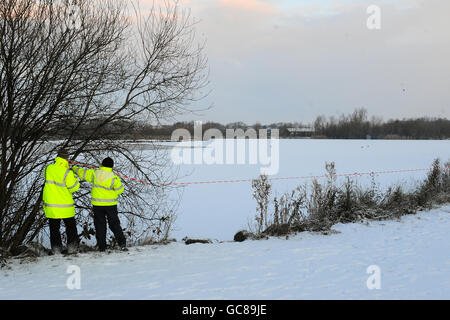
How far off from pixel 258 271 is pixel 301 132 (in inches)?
3961

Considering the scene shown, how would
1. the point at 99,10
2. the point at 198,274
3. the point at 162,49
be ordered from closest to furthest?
the point at 198,274 → the point at 99,10 → the point at 162,49

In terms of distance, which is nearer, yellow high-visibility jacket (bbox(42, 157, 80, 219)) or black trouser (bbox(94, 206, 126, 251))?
yellow high-visibility jacket (bbox(42, 157, 80, 219))

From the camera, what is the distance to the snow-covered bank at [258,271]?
14.3ft

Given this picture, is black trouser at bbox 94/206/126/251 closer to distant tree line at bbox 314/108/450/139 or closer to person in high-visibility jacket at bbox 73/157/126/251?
person in high-visibility jacket at bbox 73/157/126/251

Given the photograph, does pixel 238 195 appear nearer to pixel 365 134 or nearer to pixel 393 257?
pixel 393 257

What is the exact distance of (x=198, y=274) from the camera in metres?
5.04

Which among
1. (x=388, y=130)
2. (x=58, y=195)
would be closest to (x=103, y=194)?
(x=58, y=195)

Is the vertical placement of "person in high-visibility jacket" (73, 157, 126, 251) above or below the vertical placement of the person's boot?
above

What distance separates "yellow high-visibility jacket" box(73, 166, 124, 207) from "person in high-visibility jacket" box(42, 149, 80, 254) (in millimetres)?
228

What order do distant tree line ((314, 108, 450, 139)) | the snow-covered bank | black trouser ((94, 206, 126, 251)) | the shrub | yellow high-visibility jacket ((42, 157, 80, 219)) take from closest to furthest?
the snow-covered bank → yellow high-visibility jacket ((42, 157, 80, 219)) → black trouser ((94, 206, 126, 251)) → the shrub → distant tree line ((314, 108, 450, 139))

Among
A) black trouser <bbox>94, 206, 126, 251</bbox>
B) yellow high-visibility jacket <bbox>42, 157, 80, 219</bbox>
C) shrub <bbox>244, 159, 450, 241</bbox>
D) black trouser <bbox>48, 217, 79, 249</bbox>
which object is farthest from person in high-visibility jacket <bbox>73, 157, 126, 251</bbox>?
shrub <bbox>244, 159, 450, 241</bbox>

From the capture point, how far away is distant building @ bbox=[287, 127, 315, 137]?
9862 centimetres

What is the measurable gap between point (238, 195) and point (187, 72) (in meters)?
8.15

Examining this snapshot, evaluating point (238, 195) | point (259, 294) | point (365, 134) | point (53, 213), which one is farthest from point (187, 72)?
point (365, 134)
